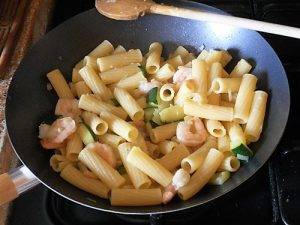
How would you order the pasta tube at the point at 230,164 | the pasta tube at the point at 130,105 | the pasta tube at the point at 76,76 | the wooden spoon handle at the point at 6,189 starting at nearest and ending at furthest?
the wooden spoon handle at the point at 6,189 < the pasta tube at the point at 230,164 < the pasta tube at the point at 130,105 < the pasta tube at the point at 76,76

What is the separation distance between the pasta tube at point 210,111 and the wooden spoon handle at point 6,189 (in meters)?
0.36

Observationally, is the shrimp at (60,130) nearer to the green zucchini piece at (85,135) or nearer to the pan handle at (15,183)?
the green zucchini piece at (85,135)

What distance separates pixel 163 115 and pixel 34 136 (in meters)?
0.27

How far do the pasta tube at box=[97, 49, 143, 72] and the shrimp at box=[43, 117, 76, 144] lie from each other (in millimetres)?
178

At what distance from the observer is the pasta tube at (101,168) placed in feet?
2.96

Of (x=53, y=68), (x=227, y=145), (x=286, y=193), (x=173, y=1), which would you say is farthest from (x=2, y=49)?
(x=286, y=193)

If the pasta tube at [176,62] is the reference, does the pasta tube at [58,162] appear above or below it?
below

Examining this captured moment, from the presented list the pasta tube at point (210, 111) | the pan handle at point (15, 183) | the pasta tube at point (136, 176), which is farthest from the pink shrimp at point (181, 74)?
the pan handle at point (15, 183)

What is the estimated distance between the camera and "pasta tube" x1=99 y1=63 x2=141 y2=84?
1.09m

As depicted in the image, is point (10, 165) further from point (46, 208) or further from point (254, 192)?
point (254, 192)

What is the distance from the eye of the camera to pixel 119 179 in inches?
35.8

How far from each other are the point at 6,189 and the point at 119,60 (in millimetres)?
428

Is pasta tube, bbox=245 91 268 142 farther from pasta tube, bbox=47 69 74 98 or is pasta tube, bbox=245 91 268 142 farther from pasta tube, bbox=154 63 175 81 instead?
pasta tube, bbox=47 69 74 98

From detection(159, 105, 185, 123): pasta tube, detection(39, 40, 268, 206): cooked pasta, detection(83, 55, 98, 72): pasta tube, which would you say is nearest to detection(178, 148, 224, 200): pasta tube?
detection(39, 40, 268, 206): cooked pasta
